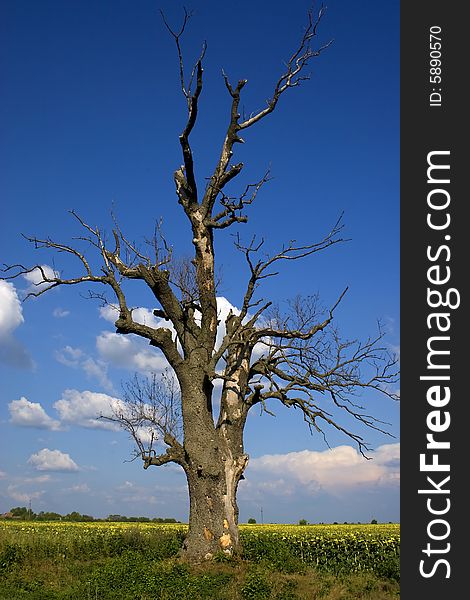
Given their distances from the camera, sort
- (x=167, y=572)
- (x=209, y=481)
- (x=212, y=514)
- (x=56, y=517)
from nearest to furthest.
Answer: (x=167, y=572) < (x=212, y=514) < (x=209, y=481) < (x=56, y=517)

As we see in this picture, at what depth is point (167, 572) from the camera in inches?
635

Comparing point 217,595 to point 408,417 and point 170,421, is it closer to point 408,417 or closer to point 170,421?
point 170,421

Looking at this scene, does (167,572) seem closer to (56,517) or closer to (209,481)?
(209,481)

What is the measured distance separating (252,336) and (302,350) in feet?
4.89

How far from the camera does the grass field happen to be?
14977 mm

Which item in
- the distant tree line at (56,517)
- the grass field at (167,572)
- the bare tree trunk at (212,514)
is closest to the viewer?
the grass field at (167,572)

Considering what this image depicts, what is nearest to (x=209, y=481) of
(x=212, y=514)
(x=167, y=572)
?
(x=212, y=514)

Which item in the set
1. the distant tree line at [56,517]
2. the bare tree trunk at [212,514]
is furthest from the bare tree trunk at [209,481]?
the distant tree line at [56,517]

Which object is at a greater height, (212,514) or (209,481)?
(209,481)

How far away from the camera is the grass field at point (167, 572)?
49.1 feet

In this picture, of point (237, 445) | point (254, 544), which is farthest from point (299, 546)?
point (237, 445)

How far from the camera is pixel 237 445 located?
62.0 ft

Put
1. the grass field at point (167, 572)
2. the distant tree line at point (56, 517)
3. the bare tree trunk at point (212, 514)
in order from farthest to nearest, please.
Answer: the distant tree line at point (56, 517) < the bare tree trunk at point (212, 514) < the grass field at point (167, 572)

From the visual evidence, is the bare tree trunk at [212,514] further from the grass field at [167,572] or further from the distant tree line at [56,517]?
the distant tree line at [56,517]
